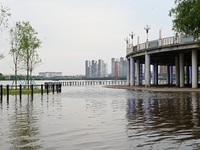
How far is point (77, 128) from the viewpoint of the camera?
12023 mm

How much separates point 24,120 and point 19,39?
38.1 meters

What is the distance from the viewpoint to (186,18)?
2211 centimetres

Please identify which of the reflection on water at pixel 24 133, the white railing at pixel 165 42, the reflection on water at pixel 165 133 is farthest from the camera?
the white railing at pixel 165 42

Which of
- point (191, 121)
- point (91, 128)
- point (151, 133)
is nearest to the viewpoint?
point (151, 133)

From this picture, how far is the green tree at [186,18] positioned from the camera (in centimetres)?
2181

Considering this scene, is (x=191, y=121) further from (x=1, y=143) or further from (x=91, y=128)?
(x=1, y=143)

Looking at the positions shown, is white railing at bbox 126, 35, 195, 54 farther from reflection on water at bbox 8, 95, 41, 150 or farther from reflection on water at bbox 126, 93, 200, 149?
reflection on water at bbox 8, 95, 41, 150

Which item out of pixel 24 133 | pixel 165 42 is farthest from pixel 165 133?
pixel 165 42

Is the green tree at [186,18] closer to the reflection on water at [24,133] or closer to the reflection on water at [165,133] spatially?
the reflection on water at [165,133]

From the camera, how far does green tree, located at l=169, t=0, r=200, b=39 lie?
21.8 metres

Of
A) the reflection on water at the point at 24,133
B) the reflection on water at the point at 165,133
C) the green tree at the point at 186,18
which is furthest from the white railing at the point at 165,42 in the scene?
the reflection on water at the point at 24,133

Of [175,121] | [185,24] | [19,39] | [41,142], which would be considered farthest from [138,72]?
[41,142]

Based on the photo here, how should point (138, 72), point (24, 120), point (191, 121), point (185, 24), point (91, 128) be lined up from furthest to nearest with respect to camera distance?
point (138, 72), point (185, 24), point (24, 120), point (191, 121), point (91, 128)

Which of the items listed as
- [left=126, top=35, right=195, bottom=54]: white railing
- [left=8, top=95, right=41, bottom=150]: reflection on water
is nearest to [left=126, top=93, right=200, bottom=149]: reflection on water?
[left=8, top=95, right=41, bottom=150]: reflection on water
